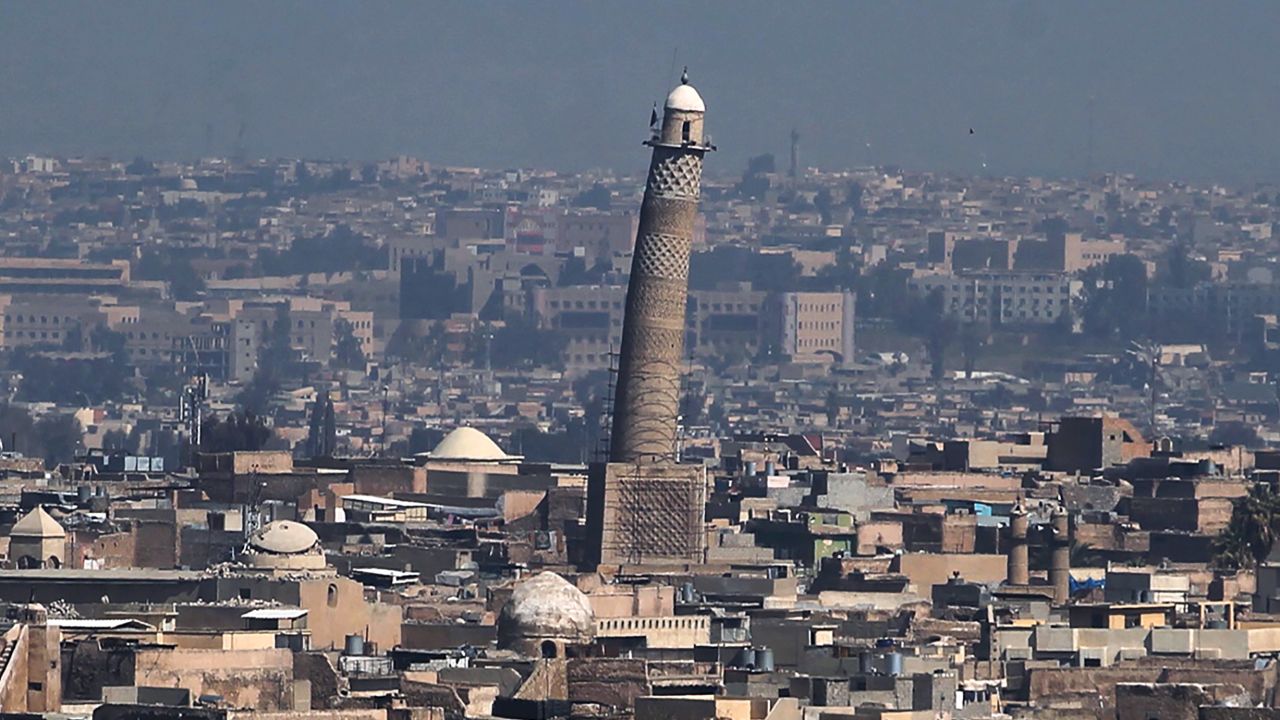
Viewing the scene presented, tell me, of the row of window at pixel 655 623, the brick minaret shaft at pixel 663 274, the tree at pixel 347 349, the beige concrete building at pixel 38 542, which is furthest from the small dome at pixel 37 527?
the tree at pixel 347 349

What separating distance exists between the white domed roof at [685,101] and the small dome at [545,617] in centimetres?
2779

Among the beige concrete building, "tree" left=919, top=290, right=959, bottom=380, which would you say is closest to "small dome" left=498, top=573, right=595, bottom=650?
the beige concrete building

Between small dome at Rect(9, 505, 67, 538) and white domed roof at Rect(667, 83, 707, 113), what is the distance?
12.7 meters

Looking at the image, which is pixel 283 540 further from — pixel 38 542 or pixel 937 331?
pixel 937 331

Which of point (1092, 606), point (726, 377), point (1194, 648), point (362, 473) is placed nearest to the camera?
point (1194, 648)

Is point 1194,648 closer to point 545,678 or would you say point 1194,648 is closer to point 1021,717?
point 1021,717

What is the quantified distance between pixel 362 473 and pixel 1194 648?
35.0m

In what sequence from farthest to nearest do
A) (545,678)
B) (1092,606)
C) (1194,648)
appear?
(1092,606) → (1194,648) → (545,678)

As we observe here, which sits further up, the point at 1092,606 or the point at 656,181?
the point at 656,181

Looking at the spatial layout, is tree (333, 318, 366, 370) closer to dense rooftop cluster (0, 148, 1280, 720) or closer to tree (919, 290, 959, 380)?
tree (919, 290, 959, 380)

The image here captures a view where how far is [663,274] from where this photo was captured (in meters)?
64.2

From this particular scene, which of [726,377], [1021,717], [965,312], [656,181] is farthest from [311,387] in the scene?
[1021,717]

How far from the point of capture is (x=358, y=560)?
54406mm

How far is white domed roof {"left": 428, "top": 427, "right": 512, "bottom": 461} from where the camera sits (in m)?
75.9
